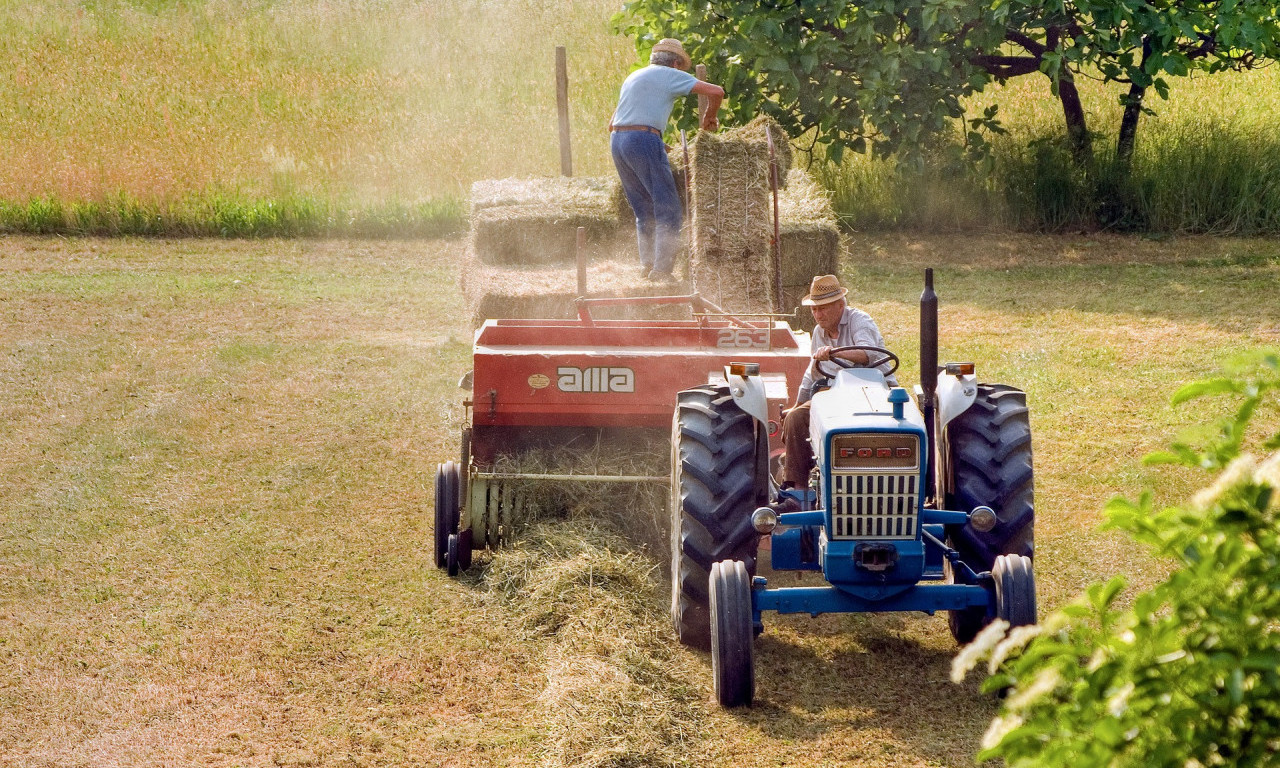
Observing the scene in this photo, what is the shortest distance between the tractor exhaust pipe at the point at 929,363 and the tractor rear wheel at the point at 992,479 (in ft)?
0.47

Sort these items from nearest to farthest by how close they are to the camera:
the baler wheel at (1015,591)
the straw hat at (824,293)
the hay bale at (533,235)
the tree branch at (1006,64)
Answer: the baler wheel at (1015,591) → the straw hat at (824,293) → the hay bale at (533,235) → the tree branch at (1006,64)

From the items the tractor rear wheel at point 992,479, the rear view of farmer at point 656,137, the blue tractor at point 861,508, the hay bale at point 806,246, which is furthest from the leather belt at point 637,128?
the tractor rear wheel at point 992,479

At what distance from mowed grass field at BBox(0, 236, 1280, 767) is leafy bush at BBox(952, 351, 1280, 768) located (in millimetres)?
2914

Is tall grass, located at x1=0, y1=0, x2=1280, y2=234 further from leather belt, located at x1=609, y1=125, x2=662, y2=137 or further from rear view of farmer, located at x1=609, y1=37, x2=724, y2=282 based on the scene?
leather belt, located at x1=609, y1=125, x2=662, y2=137

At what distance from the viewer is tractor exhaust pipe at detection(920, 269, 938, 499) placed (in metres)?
5.27

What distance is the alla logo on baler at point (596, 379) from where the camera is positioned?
20.8ft

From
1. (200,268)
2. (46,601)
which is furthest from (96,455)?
(200,268)

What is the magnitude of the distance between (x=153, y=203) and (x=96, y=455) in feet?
29.4

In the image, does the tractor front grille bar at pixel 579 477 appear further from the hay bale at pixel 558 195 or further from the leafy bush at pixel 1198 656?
the hay bale at pixel 558 195

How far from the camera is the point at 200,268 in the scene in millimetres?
14594

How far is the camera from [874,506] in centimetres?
493

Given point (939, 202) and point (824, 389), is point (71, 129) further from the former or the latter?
point (824, 389)

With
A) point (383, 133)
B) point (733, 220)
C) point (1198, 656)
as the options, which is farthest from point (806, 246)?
point (1198, 656)

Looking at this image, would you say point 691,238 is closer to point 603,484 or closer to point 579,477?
point 603,484
